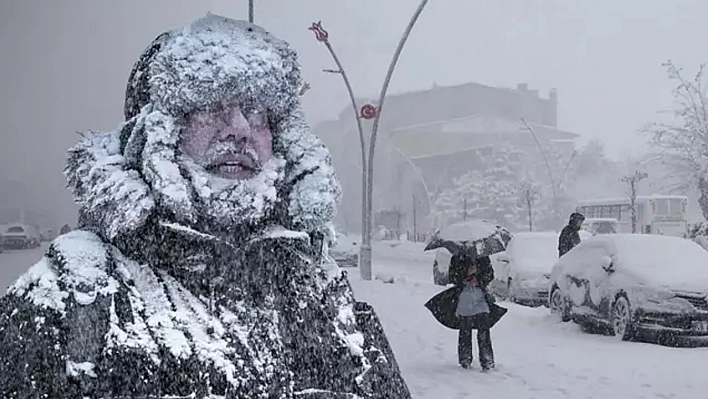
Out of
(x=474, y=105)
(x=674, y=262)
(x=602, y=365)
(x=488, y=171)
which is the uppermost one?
(x=474, y=105)

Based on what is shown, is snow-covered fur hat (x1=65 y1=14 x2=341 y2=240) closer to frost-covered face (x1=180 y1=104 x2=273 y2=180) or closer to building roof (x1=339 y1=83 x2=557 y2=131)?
frost-covered face (x1=180 y1=104 x2=273 y2=180)

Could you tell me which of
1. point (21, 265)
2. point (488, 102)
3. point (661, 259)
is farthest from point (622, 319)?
point (488, 102)

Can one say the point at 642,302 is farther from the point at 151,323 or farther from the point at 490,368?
the point at 151,323

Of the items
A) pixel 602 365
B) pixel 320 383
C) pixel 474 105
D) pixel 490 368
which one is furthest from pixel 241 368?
pixel 474 105

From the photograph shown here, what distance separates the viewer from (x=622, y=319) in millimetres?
11867

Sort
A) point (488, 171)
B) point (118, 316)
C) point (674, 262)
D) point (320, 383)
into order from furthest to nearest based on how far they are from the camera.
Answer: point (488, 171) < point (674, 262) < point (320, 383) < point (118, 316)

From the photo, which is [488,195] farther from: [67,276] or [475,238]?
[67,276]

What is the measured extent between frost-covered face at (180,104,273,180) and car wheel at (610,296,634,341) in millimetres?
10514

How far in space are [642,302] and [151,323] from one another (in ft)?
34.9

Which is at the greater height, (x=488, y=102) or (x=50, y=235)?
(x=488, y=102)

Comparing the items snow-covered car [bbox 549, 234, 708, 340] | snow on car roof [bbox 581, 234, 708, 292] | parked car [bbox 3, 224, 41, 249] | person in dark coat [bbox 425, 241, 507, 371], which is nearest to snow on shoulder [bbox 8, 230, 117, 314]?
parked car [bbox 3, 224, 41, 249]

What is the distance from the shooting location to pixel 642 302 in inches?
454

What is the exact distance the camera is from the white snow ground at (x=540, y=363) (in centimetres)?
827

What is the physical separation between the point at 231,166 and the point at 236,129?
0.09m
